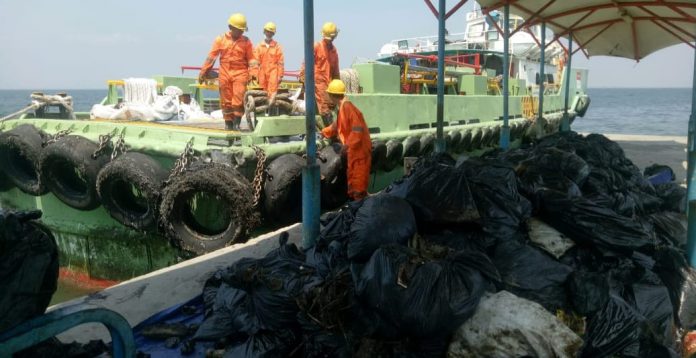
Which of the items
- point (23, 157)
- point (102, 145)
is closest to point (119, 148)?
point (102, 145)

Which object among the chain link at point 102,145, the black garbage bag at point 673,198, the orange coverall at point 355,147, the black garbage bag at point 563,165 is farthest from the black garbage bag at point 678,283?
the chain link at point 102,145

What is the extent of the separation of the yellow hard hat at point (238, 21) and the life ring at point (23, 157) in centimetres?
264

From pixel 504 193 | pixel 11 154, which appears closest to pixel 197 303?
pixel 504 193

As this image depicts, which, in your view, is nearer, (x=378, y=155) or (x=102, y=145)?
(x=102, y=145)

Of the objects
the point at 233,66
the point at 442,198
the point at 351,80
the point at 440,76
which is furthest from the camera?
the point at 351,80

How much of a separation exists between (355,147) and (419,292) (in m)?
3.63

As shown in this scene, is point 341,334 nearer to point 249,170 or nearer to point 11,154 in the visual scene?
point 249,170

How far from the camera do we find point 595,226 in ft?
10.6

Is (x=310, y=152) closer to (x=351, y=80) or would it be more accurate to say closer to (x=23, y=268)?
(x=23, y=268)

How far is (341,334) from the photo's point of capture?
2.45 meters

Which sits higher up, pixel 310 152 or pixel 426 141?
pixel 310 152

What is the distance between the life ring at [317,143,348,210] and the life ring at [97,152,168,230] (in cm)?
166

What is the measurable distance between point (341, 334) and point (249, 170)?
329 centimetres

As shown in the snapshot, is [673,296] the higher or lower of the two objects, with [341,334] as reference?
lower
